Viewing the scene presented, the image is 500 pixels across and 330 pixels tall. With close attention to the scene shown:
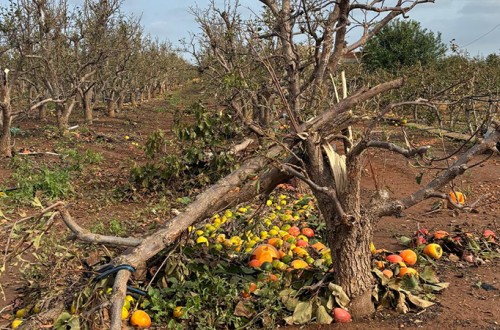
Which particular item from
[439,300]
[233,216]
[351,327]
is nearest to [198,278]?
[351,327]

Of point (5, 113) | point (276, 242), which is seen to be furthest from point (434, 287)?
point (5, 113)

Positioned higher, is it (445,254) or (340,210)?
(340,210)

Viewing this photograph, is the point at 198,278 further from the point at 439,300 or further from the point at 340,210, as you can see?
the point at 439,300

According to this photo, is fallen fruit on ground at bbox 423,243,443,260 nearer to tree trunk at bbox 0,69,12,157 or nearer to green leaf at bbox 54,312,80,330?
green leaf at bbox 54,312,80,330

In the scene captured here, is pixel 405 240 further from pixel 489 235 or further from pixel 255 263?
pixel 255 263

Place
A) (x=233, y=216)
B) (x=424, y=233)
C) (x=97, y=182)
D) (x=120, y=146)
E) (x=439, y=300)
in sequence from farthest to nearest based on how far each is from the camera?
(x=120, y=146)
(x=97, y=182)
(x=233, y=216)
(x=424, y=233)
(x=439, y=300)

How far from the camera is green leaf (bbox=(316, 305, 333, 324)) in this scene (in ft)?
10.1

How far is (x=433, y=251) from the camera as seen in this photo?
4258 millimetres

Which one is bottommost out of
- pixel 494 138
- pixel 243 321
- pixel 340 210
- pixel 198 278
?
pixel 243 321

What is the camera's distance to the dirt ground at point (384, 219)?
3215 millimetres

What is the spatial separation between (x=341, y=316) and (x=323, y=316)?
11 cm

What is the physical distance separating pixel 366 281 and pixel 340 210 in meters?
0.60

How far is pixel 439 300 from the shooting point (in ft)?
11.3

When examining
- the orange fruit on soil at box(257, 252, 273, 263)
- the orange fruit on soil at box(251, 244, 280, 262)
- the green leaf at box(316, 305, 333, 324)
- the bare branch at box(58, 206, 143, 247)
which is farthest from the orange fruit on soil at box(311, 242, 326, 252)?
the bare branch at box(58, 206, 143, 247)
